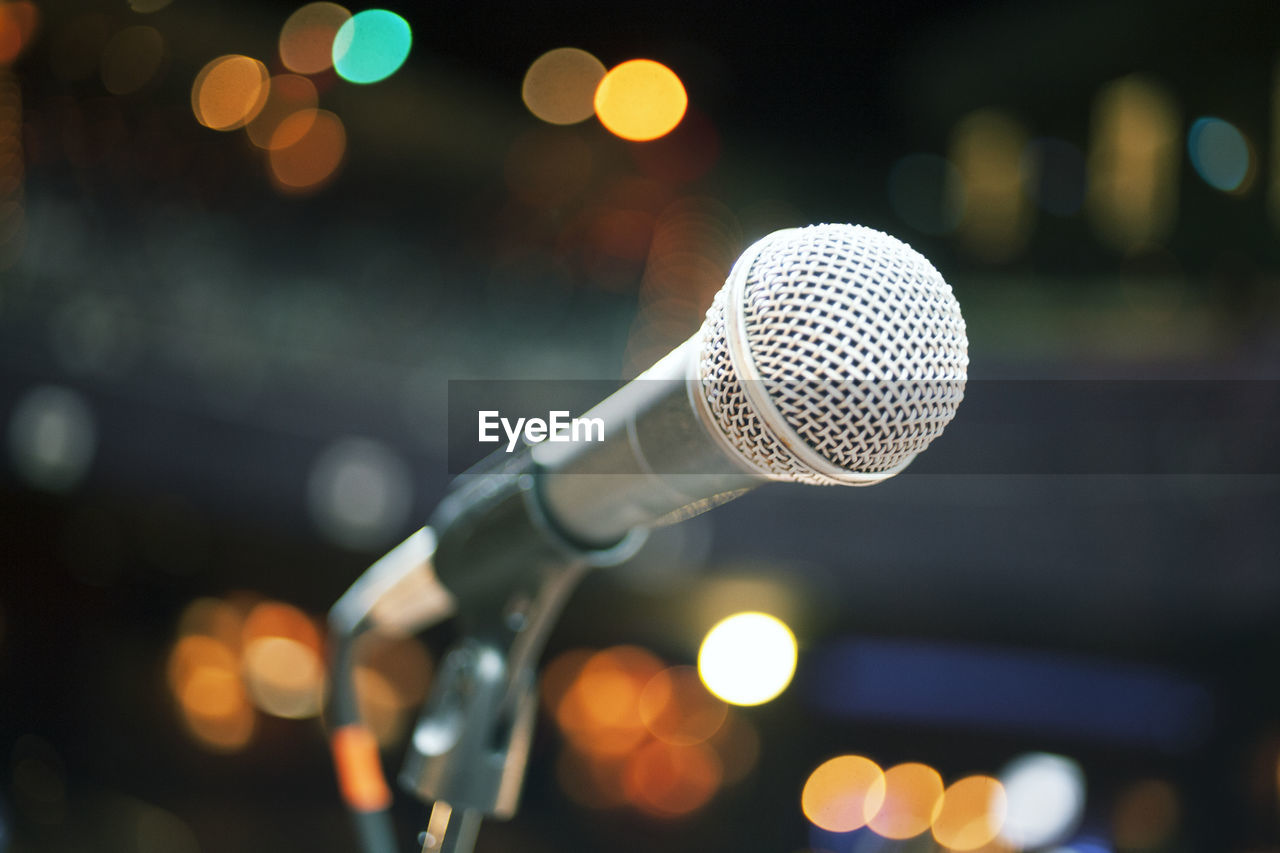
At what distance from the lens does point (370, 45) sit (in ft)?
18.7

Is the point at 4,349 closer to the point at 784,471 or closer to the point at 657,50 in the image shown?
the point at 657,50

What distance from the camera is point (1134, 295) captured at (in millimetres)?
4477

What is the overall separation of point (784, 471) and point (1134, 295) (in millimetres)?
4658

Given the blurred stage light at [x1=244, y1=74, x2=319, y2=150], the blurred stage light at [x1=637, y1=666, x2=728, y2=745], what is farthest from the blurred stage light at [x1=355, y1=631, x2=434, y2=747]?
the blurred stage light at [x1=244, y1=74, x2=319, y2=150]

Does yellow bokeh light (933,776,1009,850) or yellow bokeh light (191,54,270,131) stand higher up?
yellow bokeh light (191,54,270,131)

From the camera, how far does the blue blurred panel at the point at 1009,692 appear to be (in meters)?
4.52

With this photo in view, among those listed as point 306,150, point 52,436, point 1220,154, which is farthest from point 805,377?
point 306,150

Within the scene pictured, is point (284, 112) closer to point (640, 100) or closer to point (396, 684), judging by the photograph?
point (640, 100)

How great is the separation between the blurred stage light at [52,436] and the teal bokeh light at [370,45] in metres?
2.73

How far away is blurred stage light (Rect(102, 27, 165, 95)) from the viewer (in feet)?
15.6

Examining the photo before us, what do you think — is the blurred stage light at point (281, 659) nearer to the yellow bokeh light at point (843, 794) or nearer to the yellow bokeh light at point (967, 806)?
the yellow bokeh light at point (843, 794)

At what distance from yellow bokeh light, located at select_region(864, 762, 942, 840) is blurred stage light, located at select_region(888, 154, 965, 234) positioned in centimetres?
344

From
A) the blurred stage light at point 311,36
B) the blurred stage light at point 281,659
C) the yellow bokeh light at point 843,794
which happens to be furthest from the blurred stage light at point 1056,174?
the blurred stage light at point 281,659

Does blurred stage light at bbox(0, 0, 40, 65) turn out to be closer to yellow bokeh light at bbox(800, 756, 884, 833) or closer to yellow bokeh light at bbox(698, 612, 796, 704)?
yellow bokeh light at bbox(698, 612, 796, 704)
